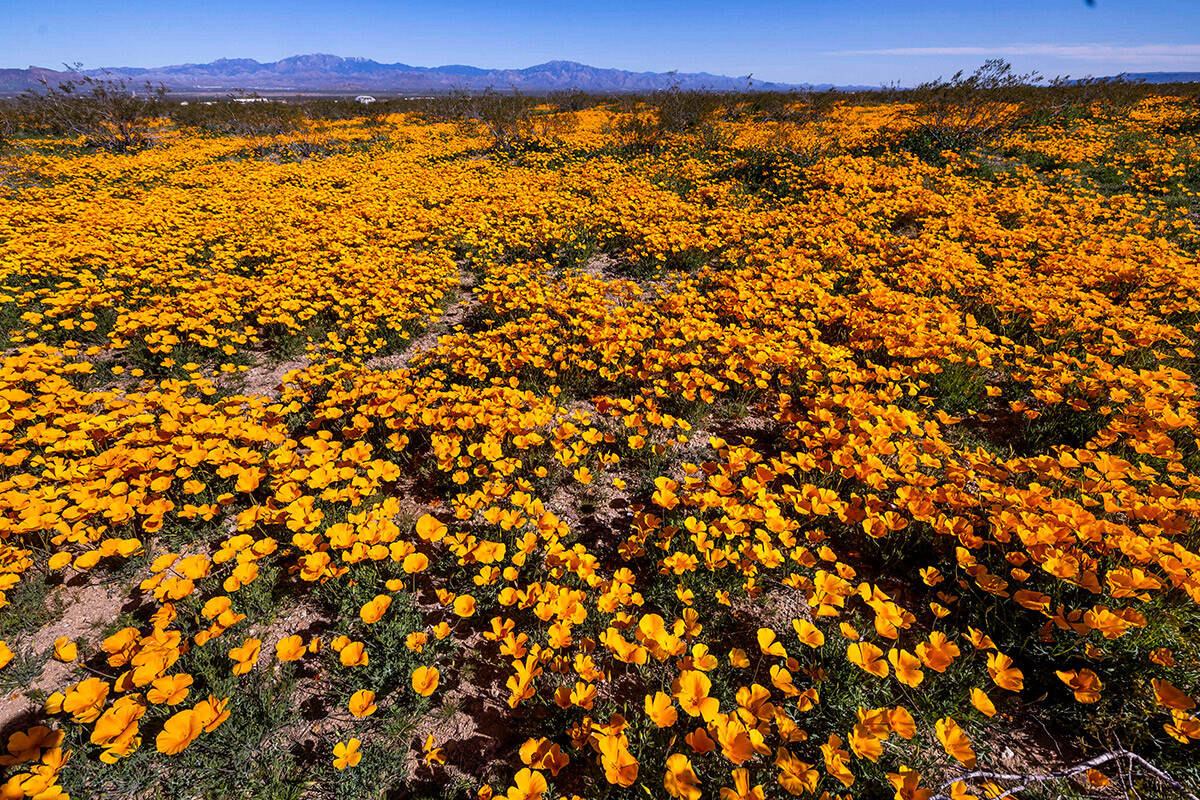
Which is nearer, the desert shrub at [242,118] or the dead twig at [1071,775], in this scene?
the dead twig at [1071,775]

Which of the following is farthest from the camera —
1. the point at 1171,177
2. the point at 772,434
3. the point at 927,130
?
the point at 927,130

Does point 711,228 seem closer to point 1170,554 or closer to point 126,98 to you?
point 1170,554

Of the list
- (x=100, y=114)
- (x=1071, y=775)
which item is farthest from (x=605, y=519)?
(x=100, y=114)

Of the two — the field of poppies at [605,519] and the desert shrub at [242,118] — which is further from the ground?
the desert shrub at [242,118]

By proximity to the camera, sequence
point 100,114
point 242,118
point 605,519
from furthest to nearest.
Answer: point 242,118
point 100,114
point 605,519

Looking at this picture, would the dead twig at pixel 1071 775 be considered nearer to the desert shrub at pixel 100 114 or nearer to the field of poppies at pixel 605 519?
the field of poppies at pixel 605 519

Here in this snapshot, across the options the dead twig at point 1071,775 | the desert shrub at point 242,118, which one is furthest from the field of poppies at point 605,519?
the desert shrub at point 242,118

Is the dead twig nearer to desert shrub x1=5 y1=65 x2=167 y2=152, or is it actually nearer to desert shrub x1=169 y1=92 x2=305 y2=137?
desert shrub x1=169 y1=92 x2=305 y2=137

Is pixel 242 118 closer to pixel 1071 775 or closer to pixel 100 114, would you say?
pixel 100 114

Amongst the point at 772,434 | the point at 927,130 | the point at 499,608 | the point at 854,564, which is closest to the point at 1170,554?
the point at 854,564
